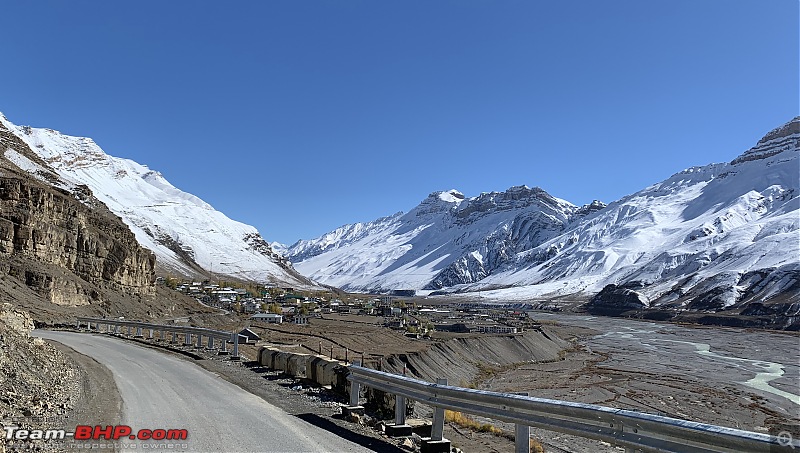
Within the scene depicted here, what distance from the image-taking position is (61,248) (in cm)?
5950

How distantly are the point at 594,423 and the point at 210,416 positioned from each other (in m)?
7.34

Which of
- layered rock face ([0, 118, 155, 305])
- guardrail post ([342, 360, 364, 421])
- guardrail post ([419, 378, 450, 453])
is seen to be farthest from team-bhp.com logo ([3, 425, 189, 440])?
layered rock face ([0, 118, 155, 305])

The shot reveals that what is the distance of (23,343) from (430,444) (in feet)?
41.1

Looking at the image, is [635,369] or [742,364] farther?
[742,364]

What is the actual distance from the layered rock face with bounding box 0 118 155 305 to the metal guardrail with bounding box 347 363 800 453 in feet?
175

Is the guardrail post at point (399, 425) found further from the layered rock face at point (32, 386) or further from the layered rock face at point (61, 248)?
the layered rock face at point (61, 248)

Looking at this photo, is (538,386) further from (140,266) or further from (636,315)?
(636,315)

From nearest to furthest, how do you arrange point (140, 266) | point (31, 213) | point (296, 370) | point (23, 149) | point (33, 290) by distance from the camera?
1. point (296, 370)
2. point (33, 290)
3. point (31, 213)
4. point (140, 266)
5. point (23, 149)

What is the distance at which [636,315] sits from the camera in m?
176

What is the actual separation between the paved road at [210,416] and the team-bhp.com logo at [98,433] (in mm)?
218

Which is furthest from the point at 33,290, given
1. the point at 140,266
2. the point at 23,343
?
the point at 23,343

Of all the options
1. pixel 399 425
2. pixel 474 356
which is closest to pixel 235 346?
pixel 399 425

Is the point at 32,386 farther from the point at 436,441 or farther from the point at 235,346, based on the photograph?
the point at 235,346

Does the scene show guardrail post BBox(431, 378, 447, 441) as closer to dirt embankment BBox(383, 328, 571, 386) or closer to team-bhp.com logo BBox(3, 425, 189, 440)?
team-bhp.com logo BBox(3, 425, 189, 440)
